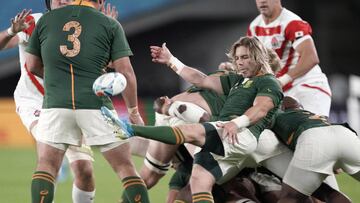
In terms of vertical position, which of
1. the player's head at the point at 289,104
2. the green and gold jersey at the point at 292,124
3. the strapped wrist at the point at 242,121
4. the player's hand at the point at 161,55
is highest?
the player's hand at the point at 161,55

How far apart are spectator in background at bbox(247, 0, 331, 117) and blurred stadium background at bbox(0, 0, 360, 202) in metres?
8.25

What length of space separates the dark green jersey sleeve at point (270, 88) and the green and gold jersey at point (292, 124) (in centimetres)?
29

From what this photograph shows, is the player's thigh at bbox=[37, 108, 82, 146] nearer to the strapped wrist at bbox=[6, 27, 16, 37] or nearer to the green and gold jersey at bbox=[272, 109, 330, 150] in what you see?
the strapped wrist at bbox=[6, 27, 16, 37]

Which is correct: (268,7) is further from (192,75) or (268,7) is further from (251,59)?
(251,59)

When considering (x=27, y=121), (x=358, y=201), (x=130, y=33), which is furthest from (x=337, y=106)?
(x=27, y=121)

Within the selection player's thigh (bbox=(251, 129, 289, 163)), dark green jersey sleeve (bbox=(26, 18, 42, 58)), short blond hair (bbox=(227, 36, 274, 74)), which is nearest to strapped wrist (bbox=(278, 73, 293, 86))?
short blond hair (bbox=(227, 36, 274, 74))

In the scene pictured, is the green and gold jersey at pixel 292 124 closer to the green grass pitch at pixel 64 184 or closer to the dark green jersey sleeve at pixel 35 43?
the dark green jersey sleeve at pixel 35 43

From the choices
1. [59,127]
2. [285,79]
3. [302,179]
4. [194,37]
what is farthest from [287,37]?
[194,37]

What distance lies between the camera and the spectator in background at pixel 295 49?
8469 mm

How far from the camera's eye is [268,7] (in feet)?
28.0

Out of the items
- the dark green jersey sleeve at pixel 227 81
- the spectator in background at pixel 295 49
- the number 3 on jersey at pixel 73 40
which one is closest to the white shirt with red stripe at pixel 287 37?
the spectator in background at pixel 295 49

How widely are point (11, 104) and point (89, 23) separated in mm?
10963

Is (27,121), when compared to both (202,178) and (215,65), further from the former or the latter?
(215,65)

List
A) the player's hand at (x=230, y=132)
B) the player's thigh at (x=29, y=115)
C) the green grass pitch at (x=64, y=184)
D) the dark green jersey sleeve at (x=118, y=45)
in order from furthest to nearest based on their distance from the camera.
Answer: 1. the green grass pitch at (x=64, y=184)
2. the player's thigh at (x=29, y=115)
3. the dark green jersey sleeve at (x=118, y=45)
4. the player's hand at (x=230, y=132)
